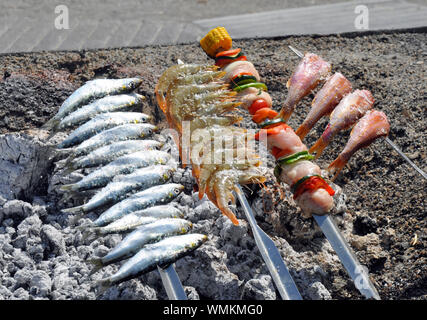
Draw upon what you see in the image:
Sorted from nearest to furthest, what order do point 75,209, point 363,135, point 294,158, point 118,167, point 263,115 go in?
point 75,209
point 294,158
point 118,167
point 363,135
point 263,115

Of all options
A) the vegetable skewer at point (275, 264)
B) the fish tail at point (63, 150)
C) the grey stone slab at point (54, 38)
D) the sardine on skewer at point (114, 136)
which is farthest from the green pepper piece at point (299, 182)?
the grey stone slab at point (54, 38)

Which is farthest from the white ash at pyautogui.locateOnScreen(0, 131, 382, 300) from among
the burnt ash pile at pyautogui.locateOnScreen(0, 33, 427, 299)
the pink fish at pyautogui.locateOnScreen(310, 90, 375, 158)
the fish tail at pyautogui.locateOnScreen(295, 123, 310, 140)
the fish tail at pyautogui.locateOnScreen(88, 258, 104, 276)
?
the fish tail at pyautogui.locateOnScreen(295, 123, 310, 140)

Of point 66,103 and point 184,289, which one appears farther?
point 66,103

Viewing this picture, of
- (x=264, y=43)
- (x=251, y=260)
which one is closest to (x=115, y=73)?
(x=264, y=43)

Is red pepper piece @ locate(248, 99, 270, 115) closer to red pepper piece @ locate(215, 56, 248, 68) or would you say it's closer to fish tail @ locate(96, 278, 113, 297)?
red pepper piece @ locate(215, 56, 248, 68)

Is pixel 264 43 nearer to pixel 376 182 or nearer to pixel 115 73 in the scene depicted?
pixel 115 73

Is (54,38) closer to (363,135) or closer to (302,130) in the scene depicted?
(302,130)

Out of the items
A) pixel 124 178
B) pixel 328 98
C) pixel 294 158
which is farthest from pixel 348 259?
pixel 124 178
